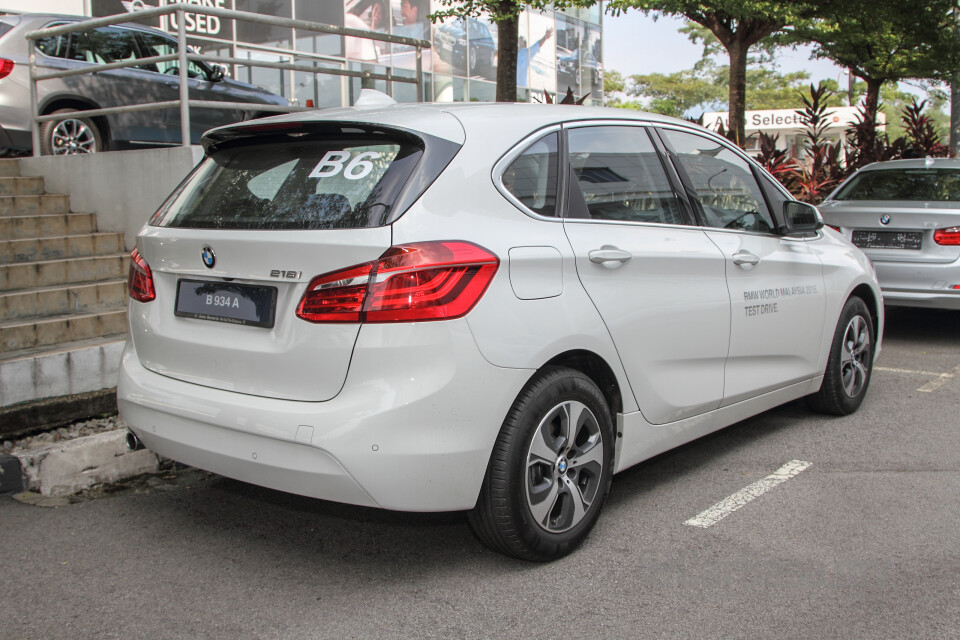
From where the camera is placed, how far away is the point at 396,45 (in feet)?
78.8

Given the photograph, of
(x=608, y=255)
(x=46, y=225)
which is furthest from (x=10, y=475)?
(x=46, y=225)

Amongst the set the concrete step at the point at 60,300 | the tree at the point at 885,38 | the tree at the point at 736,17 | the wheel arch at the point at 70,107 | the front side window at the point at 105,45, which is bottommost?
the concrete step at the point at 60,300

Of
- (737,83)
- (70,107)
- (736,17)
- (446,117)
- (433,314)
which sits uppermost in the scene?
(736,17)

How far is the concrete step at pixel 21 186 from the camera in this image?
25.0ft

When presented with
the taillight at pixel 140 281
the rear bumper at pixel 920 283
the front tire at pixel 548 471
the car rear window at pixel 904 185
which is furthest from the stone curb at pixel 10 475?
the car rear window at pixel 904 185

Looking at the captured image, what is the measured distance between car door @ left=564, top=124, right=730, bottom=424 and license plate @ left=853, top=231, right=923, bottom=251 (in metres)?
4.43

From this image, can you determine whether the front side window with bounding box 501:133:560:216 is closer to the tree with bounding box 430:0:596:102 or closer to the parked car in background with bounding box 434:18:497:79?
the tree with bounding box 430:0:596:102

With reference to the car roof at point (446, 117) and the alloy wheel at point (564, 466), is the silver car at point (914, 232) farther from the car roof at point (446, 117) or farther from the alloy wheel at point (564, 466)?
the alloy wheel at point (564, 466)

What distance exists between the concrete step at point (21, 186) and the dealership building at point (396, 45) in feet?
24.8

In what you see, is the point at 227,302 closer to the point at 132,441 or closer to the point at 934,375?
the point at 132,441

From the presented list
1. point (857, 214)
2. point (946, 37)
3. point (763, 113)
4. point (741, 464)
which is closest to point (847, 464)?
point (741, 464)

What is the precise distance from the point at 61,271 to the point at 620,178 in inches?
167

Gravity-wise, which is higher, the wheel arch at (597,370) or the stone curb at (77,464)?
the wheel arch at (597,370)

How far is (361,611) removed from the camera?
→ 10.7 ft
